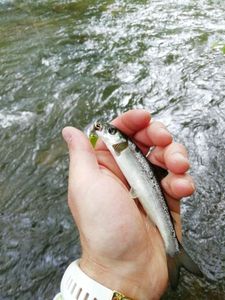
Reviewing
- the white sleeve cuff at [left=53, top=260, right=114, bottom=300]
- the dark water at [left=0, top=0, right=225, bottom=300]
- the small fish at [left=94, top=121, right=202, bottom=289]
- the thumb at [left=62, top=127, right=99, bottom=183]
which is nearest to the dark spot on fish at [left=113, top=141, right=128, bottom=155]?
the small fish at [left=94, top=121, right=202, bottom=289]

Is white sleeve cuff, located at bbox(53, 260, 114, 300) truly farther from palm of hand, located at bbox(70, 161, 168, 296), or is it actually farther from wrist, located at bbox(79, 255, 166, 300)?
palm of hand, located at bbox(70, 161, 168, 296)

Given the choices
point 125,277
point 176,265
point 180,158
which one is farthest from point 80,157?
point 176,265

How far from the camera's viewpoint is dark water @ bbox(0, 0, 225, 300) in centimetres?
391

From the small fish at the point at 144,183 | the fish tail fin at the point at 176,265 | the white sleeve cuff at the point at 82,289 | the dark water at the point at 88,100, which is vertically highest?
the small fish at the point at 144,183

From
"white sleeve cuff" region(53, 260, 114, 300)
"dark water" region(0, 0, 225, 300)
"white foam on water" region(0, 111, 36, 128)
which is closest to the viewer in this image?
"white sleeve cuff" region(53, 260, 114, 300)

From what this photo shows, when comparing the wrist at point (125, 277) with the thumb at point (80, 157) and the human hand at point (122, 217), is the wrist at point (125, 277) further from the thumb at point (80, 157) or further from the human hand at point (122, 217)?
the thumb at point (80, 157)

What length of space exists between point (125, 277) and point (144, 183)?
63 cm

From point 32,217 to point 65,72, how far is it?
9.69ft

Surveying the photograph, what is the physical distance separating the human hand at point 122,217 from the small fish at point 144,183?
8cm

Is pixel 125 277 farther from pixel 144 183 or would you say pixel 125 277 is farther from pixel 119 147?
pixel 119 147

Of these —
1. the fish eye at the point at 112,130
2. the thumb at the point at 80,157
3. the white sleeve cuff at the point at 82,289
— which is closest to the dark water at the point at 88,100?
the white sleeve cuff at the point at 82,289

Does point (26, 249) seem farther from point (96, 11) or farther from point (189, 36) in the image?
point (96, 11)

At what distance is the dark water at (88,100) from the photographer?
391 centimetres

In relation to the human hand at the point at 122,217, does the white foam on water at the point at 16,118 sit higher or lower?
lower
